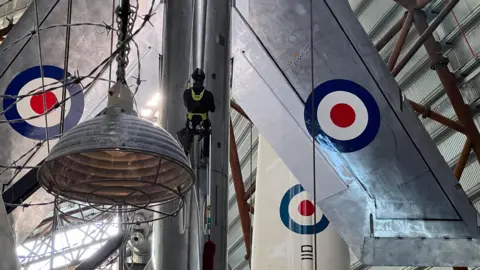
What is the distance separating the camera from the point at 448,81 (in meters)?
6.13

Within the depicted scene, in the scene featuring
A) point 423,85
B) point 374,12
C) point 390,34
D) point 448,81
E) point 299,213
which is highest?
point 374,12

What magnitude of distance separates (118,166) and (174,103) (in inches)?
43.2

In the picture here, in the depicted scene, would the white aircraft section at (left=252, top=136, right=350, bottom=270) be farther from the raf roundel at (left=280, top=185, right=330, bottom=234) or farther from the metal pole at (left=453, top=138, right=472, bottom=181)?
the metal pole at (left=453, top=138, right=472, bottom=181)

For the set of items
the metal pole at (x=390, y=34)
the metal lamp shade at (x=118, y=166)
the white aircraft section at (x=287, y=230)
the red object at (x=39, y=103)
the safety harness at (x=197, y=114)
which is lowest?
the metal lamp shade at (x=118, y=166)

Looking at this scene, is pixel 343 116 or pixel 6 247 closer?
pixel 6 247

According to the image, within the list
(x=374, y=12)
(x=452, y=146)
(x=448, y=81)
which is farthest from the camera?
(x=374, y=12)

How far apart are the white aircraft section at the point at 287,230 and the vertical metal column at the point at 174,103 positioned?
1.96 metres

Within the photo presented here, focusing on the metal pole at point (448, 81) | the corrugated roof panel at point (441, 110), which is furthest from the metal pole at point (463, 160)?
the corrugated roof panel at point (441, 110)

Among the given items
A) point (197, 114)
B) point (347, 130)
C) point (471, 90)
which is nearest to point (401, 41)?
point (471, 90)

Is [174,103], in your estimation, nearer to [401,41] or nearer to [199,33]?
[199,33]

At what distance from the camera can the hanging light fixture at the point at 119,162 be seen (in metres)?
2.07

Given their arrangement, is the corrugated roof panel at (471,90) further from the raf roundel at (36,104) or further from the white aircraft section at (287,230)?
the raf roundel at (36,104)

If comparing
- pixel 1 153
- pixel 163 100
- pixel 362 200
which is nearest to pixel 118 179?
pixel 163 100

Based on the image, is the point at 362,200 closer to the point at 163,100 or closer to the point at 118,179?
the point at 163,100
